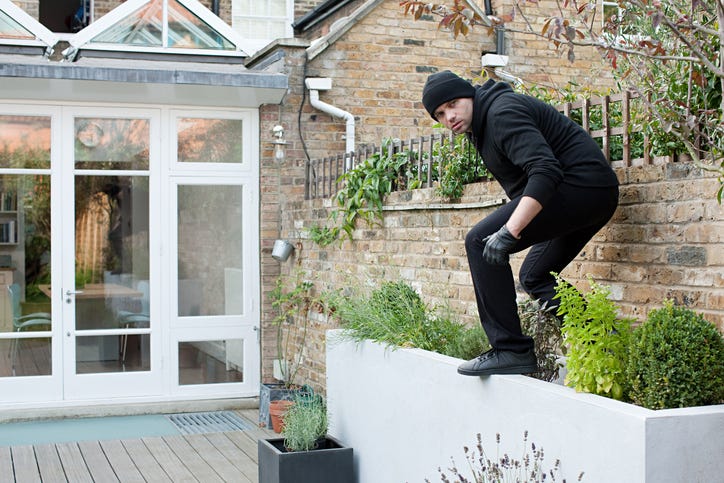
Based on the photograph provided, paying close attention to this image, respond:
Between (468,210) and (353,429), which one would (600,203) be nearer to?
(468,210)

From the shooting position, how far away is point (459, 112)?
4.02 meters

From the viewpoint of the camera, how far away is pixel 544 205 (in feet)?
12.2

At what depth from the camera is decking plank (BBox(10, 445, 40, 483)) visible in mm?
6367

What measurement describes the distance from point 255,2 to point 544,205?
10.6 meters

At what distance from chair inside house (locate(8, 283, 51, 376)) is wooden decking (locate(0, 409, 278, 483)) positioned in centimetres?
148

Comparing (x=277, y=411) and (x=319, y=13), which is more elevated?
(x=319, y=13)

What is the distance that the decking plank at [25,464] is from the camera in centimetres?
637

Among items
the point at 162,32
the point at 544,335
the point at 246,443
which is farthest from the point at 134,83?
the point at 544,335

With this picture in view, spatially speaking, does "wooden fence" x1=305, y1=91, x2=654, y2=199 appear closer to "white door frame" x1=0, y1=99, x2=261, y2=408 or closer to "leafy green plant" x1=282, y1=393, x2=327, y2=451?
"leafy green plant" x1=282, y1=393, x2=327, y2=451

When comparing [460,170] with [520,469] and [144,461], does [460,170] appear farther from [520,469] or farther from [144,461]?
[144,461]

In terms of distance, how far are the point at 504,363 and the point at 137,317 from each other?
554cm

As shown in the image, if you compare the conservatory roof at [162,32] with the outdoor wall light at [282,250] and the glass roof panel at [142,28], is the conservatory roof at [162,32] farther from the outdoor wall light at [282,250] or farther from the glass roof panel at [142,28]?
the outdoor wall light at [282,250]

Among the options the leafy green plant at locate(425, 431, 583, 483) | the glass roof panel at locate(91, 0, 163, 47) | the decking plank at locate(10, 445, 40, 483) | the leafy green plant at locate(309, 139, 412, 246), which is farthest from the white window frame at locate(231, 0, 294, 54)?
the leafy green plant at locate(425, 431, 583, 483)

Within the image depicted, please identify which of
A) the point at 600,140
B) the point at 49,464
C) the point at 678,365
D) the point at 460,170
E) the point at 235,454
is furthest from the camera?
the point at 235,454
